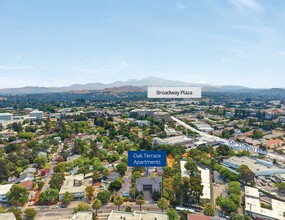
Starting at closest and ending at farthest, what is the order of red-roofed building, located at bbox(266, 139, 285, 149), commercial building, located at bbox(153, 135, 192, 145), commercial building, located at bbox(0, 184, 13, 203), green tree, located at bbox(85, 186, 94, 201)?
1. commercial building, located at bbox(0, 184, 13, 203)
2. green tree, located at bbox(85, 186, 94, 201)
3. commercial building, located at bbox(153, 135, 192, 145)
4. red-roofed building, located at bbox(266, 139, 285, 149)

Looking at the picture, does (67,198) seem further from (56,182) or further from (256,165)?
(256,165)

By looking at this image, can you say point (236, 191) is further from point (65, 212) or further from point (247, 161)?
point (65, 212)

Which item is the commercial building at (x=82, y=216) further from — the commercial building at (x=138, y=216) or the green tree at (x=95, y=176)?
the green tree at (x=95, y=176)

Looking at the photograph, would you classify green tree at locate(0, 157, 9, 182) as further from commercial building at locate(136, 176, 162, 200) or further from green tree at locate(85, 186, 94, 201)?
commercial building at locate(136, 176, 162, 200)

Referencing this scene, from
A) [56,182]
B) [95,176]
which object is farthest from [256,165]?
[56,182]

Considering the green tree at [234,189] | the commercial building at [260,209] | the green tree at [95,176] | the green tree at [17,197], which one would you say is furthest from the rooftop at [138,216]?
the green tree at [17,197]

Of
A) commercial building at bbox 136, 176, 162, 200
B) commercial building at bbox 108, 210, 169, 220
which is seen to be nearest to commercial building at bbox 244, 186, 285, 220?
commercial building at bbox 108, 210, 169, 220

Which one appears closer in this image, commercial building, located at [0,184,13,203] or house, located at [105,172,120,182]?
commercial building, located at [0,184,13,203]
